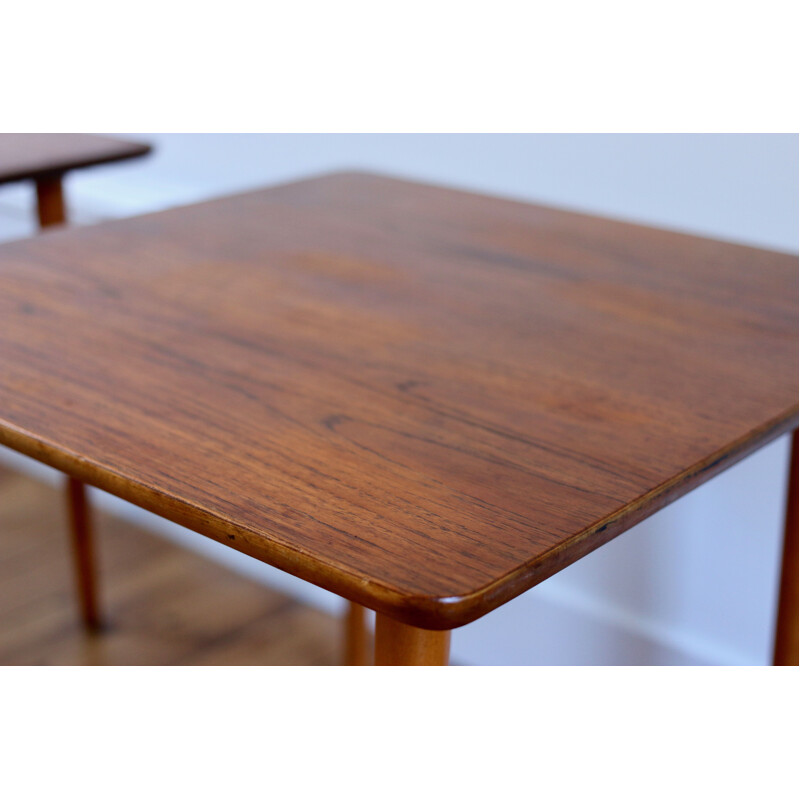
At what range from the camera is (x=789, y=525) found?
97cm

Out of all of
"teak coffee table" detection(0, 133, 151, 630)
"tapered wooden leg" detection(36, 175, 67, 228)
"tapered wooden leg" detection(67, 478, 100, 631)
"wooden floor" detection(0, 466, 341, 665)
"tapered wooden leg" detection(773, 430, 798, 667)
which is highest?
"teak coffee table" detection(0, 133, 151, 630)

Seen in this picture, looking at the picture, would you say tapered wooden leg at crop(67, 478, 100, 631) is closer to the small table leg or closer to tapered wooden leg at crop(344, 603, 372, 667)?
the small table leg

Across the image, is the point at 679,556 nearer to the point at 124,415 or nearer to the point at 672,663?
→ the point at 672,663

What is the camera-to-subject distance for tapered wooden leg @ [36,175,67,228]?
1.29 metres

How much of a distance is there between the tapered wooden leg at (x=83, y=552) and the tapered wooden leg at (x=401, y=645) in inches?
39.8

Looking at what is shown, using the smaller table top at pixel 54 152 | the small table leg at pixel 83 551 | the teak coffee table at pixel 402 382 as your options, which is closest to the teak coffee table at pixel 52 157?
the smaller table top at pixel 54 152

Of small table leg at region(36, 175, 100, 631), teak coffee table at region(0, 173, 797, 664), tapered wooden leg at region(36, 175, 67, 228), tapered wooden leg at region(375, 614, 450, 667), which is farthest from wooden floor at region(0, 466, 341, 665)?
tapered wooden leg at region(375, 614, 450, 667)

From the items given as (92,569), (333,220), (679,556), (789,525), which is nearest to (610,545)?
(679,556)

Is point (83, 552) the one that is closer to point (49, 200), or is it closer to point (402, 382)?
point (49, 200)

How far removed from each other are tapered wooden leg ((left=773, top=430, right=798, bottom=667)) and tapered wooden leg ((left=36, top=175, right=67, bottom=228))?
0.84 meters

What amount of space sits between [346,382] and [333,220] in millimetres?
416

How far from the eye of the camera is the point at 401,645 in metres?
0.61

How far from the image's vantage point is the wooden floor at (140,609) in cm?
161

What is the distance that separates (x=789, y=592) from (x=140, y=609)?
1.05m
